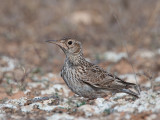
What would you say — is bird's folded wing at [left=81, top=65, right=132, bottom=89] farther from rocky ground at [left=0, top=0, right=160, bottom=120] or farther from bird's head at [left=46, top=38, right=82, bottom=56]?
bird's head at [left=46, top=38, right=82, bottom=56]

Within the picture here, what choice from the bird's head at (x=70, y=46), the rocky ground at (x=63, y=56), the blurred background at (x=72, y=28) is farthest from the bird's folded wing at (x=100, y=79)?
the blurred background at (x=72, y=28)

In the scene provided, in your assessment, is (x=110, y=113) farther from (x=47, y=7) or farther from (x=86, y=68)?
(x=47, y=7)

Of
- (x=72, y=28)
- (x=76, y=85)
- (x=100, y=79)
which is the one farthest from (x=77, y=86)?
(x=72, y=28)

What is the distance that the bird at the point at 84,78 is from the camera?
6484 mm

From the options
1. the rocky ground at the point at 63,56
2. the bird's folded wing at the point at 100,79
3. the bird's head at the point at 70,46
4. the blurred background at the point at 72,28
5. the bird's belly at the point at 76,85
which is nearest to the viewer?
the rocky ground at the point at 63,56

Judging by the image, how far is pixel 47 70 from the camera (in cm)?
999

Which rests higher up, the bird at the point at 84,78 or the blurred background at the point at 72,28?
the blurred background at the point at 72,28

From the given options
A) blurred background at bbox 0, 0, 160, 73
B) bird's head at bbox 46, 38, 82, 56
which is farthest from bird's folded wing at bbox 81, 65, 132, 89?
blurred background at bbox 0, 0, 160, 73

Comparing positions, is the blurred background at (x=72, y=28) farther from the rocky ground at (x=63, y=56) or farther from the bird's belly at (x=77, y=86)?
the bird's belly at (x=77, y=86)

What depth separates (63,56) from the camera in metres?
11.1

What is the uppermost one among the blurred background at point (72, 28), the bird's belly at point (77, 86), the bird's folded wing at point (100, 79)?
the blurred background at point (72, 28)

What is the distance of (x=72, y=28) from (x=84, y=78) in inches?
260

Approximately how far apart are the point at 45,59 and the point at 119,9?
11.0ft

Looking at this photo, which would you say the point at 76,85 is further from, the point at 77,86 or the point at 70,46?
the point at 70,46
